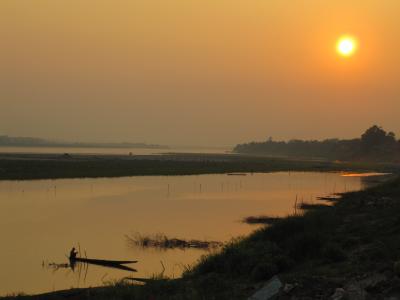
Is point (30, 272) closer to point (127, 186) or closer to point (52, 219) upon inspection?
point (52, 219)

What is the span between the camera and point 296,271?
11977 millimetres

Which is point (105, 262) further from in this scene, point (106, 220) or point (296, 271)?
point (106, 220)

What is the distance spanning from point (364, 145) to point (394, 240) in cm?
14511

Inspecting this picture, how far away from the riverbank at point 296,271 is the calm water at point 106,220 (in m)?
3.11

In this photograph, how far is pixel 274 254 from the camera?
13750 mm

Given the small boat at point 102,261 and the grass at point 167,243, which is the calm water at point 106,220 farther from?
the grass at point 167,243

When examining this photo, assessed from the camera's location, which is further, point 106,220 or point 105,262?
point 106,220

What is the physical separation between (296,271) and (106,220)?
1793cm

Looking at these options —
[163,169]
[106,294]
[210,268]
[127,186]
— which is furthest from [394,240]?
[163,169]

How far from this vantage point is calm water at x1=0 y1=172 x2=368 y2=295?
16.6m

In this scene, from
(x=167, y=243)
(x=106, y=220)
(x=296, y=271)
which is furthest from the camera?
(x=106, y=220)

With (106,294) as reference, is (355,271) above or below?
above

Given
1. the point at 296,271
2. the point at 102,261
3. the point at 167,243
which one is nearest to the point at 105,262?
the point at 102,261

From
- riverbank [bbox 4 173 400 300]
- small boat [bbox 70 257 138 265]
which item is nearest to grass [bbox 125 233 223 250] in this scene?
small boat [bbox 70 257 138 265]
